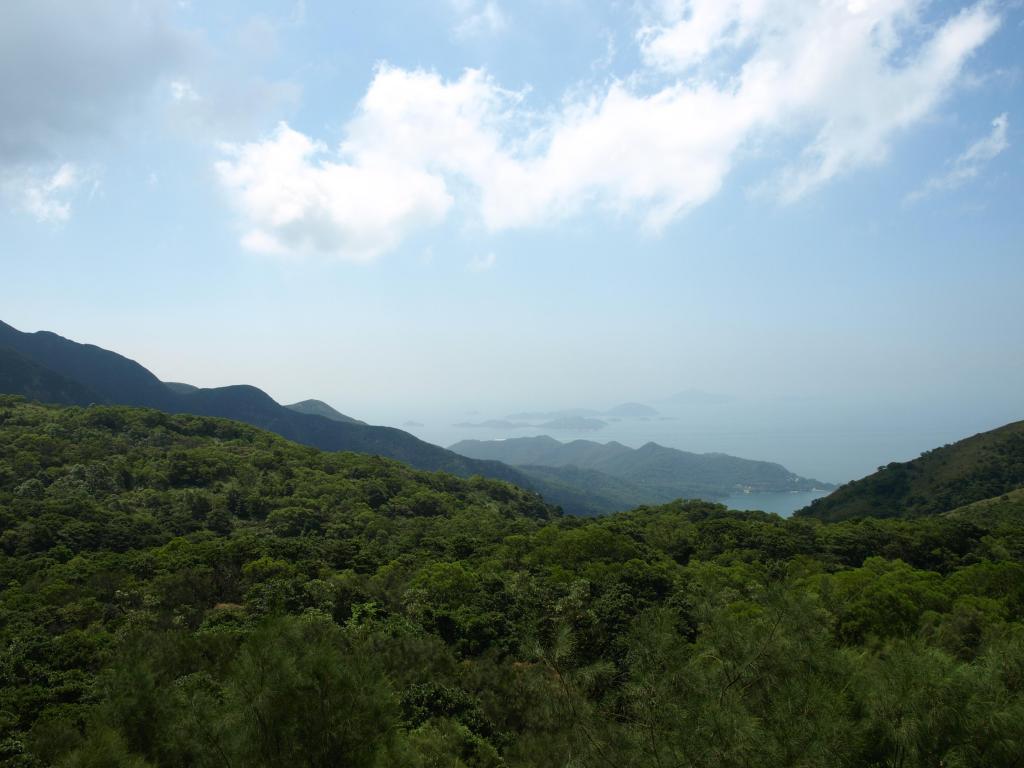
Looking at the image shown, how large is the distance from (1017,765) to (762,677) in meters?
3.34

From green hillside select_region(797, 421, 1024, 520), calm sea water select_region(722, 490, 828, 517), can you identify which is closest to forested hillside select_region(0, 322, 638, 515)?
calm sea water select_region(722, 490, 828, 517)

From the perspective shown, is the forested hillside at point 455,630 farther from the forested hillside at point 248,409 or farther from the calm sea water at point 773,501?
the calm sea water at point 773,501

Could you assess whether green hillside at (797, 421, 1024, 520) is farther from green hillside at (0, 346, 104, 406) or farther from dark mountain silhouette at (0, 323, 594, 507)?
green hillside at (0, 346, 104, 406)

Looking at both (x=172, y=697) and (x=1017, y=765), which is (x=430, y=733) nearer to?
(x=172, y=697)

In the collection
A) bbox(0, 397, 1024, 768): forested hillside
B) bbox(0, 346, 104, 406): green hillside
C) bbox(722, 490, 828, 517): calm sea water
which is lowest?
bbox(722, 490, 828, 517): calm sea water

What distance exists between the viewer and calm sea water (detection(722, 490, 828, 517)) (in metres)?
168

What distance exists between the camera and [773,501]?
185 m

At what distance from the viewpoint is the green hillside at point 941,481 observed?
76438 mm

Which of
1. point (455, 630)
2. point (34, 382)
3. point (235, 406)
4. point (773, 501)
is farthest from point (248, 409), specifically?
point (773, 501)

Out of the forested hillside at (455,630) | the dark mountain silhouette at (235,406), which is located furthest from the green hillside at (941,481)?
the dark mountain silhouette at (235,406)

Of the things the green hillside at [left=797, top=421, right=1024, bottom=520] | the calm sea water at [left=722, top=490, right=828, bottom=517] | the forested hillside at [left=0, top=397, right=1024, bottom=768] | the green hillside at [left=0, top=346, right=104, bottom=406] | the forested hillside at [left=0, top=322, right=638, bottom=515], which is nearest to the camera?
the forested hillside at [left=0, top=397, right=1024, bottom=768]

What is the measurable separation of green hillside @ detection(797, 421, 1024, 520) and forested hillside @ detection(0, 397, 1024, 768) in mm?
27135

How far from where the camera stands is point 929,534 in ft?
129

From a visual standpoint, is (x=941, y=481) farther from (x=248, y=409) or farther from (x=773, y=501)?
(x=248, y=409)
